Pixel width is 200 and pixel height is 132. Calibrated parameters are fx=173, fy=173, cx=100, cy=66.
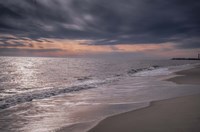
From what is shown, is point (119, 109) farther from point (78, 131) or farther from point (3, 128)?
point (3, 128)

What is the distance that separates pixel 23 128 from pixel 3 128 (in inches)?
33.1

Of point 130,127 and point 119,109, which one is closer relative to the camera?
point 130,127

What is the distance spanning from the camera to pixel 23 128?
21.4ft

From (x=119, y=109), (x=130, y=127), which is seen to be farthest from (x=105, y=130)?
(x=119, y=109)

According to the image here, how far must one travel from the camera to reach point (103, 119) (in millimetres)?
7164

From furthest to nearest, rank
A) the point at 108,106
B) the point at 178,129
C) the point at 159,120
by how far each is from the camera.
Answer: the point at 108,106 → the point at 159,120 → the point at 178,129

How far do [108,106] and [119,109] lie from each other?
903 mm

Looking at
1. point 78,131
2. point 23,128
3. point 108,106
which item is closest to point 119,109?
point 108,106

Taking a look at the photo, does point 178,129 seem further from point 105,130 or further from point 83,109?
point 83,109

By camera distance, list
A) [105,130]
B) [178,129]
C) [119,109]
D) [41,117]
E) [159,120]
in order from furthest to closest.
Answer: [119,109]
[41,117]
[159,120]
[105,130]
[178,129]

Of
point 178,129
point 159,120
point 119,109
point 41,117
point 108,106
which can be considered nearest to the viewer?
point 178,129

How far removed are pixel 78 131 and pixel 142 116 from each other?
9.09ft

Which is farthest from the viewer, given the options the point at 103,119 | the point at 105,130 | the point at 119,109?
the point at 119,109

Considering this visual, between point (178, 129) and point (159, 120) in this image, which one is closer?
point (178, 129)
